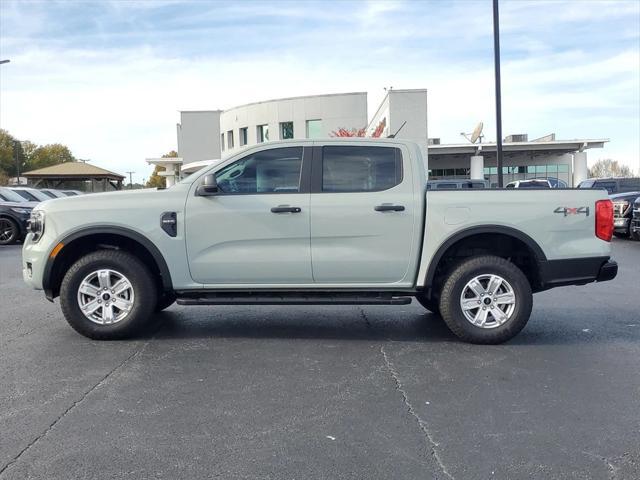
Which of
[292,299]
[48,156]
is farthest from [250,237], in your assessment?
[48,156]

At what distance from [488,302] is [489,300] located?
0.02m

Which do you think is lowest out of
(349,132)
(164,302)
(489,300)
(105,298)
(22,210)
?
(164,302)

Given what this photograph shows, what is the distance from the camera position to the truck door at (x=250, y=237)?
18.9 feet

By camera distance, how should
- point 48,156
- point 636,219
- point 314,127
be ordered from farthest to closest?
point 48,156 → point 314,127 → point 636,219

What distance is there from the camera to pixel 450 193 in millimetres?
5773

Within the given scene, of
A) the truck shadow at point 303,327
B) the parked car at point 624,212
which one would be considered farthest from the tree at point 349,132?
the truck shadow at point 303,327

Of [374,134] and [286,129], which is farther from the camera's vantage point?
[286,129]

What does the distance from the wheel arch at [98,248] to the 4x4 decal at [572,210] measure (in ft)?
12.4

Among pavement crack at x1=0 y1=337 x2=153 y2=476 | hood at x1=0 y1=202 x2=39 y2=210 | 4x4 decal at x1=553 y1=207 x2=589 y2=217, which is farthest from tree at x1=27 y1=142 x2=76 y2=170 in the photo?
4x4 decal at x1=553 y1=207 x2=589 y2=217

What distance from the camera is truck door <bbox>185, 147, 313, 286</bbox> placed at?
227 inches

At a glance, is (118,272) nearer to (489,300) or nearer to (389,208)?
(389,208)

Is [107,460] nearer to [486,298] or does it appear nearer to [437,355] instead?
[437,355]

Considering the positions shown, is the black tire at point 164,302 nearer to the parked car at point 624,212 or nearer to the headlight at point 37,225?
the headlight at point 37,225

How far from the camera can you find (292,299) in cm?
586
